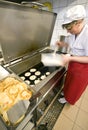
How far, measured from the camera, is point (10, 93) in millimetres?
549

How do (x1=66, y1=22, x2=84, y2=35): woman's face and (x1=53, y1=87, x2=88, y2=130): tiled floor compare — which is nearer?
(x1=66, y1=22, x2=84, y2=35): woman's face

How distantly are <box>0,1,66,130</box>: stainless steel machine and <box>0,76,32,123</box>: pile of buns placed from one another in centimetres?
3

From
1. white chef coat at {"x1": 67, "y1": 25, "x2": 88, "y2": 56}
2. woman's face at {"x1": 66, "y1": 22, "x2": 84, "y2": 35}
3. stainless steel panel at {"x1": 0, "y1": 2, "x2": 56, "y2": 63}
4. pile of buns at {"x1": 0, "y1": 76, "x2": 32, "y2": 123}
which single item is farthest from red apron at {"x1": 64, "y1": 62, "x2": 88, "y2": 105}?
pile of buns at {"x1": 0, "y1": 76, "x2": 32, "y2": 123}

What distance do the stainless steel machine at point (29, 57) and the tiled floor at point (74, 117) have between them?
23 cm

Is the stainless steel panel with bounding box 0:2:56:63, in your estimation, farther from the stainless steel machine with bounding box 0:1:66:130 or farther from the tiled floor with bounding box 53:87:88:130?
the tiled floor with bounding box 53:87:88:130

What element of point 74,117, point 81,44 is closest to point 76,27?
point 81,44

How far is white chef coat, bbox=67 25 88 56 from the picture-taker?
2.83ft

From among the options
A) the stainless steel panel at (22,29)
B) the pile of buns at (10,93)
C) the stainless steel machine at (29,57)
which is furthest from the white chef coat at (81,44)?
the pile of buns at (10,93)

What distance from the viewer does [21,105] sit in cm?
52

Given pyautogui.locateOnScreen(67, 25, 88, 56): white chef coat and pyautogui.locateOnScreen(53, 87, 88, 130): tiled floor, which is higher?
pyautogui.locateOnScreen(67, 25, 88, 56): white chef coat

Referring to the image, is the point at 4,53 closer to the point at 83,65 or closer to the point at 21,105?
the point at 21,105

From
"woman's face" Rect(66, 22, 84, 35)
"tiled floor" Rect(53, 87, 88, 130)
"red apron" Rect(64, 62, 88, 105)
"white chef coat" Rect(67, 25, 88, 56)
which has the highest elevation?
"woman's face" Rect(66, 22, 84, 35)

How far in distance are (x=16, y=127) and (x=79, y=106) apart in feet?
3.58

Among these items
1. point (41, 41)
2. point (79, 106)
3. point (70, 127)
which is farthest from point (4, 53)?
point (79, 106)
